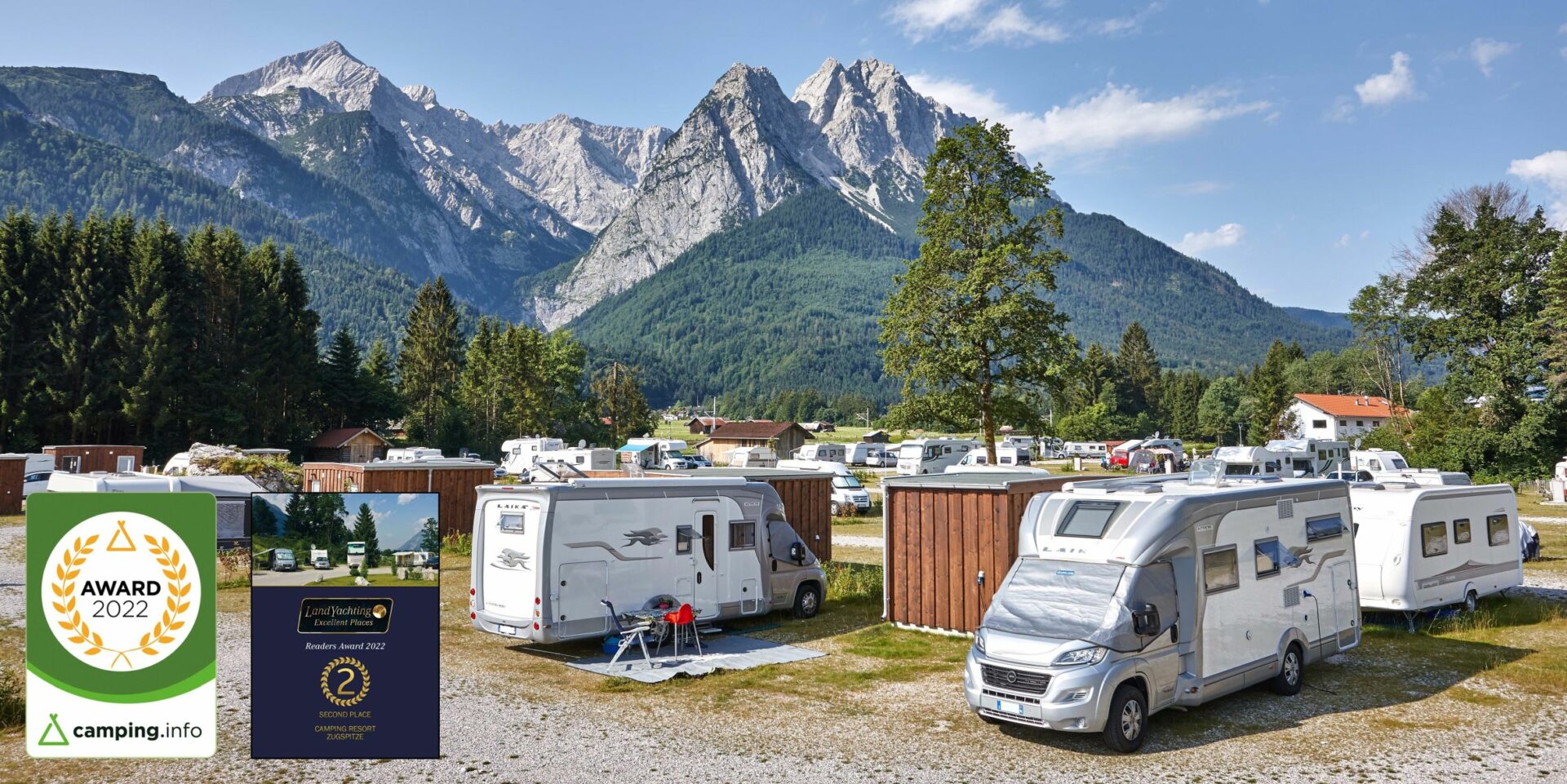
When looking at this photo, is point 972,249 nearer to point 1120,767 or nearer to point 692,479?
point 692,479

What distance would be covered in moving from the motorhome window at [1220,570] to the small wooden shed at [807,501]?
9480 mm

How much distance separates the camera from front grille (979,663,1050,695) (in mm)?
8828

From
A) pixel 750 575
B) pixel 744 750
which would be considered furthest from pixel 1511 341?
pixel 744 750

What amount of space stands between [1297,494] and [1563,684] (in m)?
4.06

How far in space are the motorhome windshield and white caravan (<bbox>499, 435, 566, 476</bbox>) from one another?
134ft

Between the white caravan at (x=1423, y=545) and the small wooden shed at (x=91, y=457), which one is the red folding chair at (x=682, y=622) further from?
the small wooden shed at (x=91, y=457)

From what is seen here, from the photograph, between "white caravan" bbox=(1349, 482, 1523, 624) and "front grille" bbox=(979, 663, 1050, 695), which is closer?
"front grille" bbox=(979, 663, 1050, 695)

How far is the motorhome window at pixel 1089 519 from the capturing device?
9898mm

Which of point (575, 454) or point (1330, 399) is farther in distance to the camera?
point (1330, 399)

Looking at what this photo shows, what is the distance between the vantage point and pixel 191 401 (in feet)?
168

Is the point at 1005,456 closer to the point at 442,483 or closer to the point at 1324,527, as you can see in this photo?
the point at 442,483

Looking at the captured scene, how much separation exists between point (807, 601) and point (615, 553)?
4.25 m

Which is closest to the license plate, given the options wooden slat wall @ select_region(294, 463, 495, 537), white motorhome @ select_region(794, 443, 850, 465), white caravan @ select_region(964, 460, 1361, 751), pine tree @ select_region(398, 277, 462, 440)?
white caravan @ select_region(964, 460, 1361, 751)

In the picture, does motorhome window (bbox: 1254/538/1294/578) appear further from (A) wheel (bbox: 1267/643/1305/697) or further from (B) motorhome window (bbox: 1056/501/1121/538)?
(B) motorhome window (bbox: 1056/501/1121/538)
